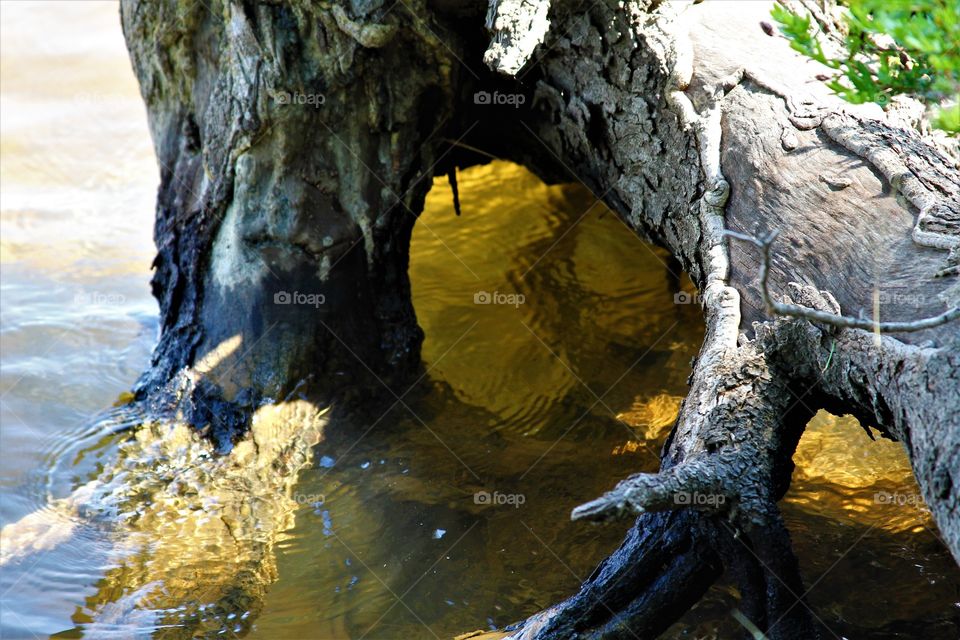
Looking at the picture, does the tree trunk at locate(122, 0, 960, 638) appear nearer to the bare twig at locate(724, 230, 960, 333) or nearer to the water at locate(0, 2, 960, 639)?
the bare twig at locate(724, 230, 960, 333)

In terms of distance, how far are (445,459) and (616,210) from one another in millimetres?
1234

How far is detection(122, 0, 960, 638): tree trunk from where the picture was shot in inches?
93.4

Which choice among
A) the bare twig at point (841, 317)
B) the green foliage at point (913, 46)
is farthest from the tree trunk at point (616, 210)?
the green foliage at point (913, 46)

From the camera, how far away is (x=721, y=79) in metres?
3.18

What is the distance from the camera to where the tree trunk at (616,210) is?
2.37 metres

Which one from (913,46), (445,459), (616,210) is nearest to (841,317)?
(913,46)

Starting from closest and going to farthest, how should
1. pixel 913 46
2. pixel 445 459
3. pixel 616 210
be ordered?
pixel 913 46 < pixel 616 210 < pixel 445 459

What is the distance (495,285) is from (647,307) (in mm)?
842

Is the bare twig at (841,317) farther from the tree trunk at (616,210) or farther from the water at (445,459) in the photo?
the water at (445,459)

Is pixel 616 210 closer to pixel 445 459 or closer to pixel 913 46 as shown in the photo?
pixel 445 459

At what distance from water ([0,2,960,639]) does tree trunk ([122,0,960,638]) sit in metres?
0.50

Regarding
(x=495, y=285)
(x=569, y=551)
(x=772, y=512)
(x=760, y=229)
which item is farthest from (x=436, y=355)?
(x=772, y=512)

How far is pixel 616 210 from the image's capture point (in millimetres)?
3729

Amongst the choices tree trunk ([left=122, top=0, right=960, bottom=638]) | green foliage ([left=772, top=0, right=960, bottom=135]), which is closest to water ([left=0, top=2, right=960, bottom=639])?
tree trunk ([left=122, top=0, right=960, bottom=638])
